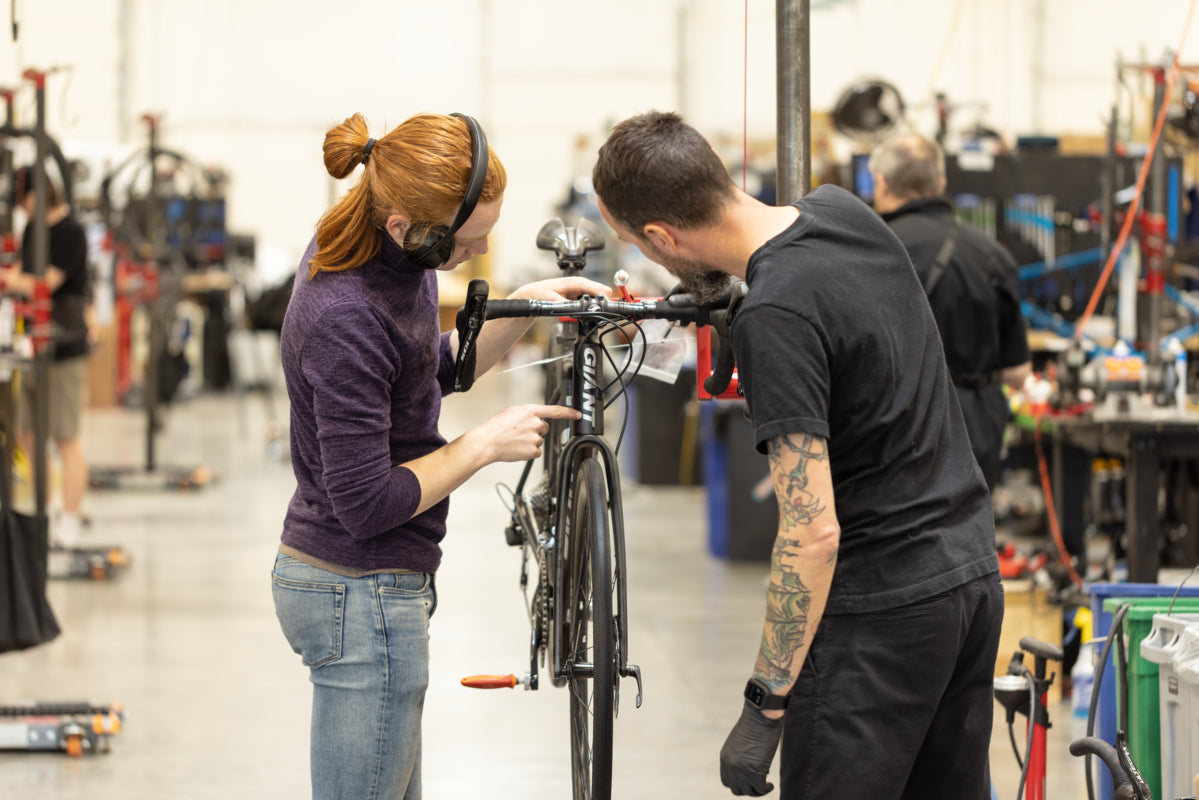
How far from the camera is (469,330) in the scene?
2279mm

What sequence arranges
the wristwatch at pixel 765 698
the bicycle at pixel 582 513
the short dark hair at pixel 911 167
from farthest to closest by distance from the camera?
the short dark hair at pixel 911 167, the bicycle at pixel 582 513, the wristwatch at pixel 765 698

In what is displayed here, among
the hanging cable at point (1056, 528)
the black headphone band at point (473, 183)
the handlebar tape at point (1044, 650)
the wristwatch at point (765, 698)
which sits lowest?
the hanging cable at point (1056, 528)

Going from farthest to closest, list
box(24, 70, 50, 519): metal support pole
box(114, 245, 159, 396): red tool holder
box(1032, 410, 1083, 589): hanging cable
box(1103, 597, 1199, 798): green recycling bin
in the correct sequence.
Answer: box(114, 245, 159, 396): red tool holder → box(1032, 410, 1083, 589): hanging cable → box(24, 70, 50, 519): metal support pole → box(1103, 597, 1199, 798): green recycling bin

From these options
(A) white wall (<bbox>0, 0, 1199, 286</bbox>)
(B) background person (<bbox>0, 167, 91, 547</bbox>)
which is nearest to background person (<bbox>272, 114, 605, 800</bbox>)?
(B) background person (<bbox>0, 167, 91, 547</bbox>)

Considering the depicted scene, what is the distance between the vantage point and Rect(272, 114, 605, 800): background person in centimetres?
193

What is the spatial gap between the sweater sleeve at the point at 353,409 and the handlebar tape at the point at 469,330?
0.29 m

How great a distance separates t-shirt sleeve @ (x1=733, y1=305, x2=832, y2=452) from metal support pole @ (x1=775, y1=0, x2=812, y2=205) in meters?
1.01

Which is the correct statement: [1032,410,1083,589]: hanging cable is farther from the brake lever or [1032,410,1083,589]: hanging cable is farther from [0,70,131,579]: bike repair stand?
[0,70,131,579]: bike repair stand

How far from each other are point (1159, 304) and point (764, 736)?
3742 millimetres

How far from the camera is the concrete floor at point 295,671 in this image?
12.0 ft

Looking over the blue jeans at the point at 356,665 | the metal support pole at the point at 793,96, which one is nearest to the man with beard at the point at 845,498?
the blue jeans at the point at 356,665

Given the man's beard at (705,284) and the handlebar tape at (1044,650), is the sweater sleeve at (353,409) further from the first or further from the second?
the handlebar tape at (1044,650)

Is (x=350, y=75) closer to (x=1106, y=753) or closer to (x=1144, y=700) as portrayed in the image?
(x=1144, y=700)

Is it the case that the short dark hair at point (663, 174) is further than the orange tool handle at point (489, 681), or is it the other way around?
the orange tool handle at point (489, 681)
